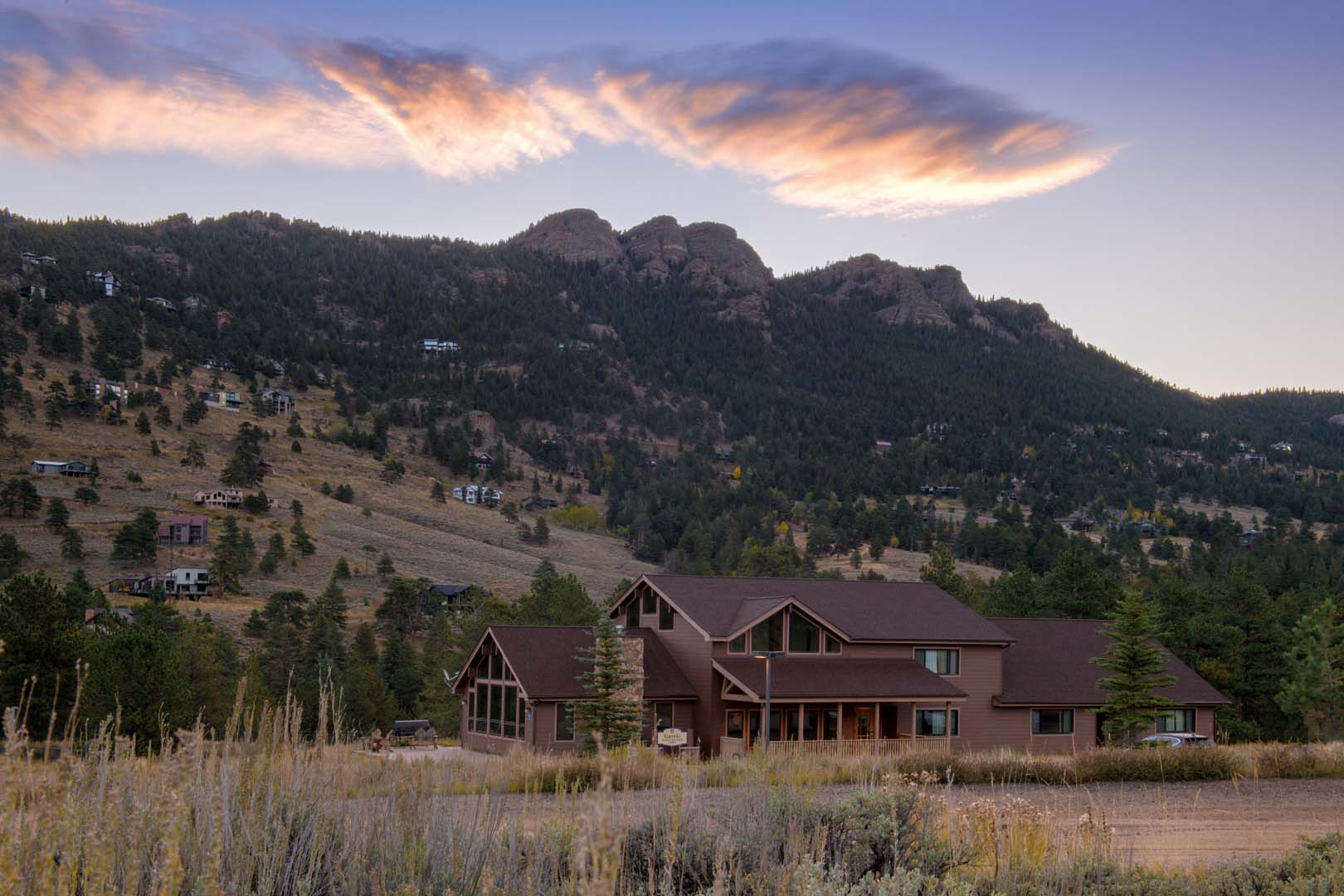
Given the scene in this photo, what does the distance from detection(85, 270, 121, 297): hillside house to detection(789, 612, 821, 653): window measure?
142m

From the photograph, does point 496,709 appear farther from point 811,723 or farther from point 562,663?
point 811,723

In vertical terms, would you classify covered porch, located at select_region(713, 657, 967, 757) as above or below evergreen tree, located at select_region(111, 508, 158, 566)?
below

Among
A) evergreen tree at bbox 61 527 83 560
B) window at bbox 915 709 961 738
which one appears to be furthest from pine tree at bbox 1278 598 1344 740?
evergreen tree at bbox 61 527 83 560

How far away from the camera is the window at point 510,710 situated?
33.2 m

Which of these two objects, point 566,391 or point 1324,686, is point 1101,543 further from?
point 566,391

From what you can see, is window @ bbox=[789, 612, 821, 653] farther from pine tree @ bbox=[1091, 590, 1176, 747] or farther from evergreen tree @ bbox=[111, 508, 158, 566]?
evergreen tree @ bbox=[111, 508, 158, 566]

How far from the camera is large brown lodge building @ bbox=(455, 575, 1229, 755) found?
1257 inches

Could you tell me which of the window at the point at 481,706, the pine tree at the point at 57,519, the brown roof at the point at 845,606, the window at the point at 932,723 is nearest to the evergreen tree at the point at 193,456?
the pine tree at the point at 57,519

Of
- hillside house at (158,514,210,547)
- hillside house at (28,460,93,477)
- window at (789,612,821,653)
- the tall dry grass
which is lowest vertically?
window at (789,612,821,653)

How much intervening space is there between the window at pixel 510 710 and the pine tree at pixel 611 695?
3.48 meters

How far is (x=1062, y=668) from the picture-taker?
123ft

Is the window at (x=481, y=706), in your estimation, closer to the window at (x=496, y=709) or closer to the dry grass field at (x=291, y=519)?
the window at (x=496, y=709)

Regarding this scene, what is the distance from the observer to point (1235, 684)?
4850 centimetres

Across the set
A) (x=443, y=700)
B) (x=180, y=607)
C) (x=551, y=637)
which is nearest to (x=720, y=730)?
(x=551, y=637)
